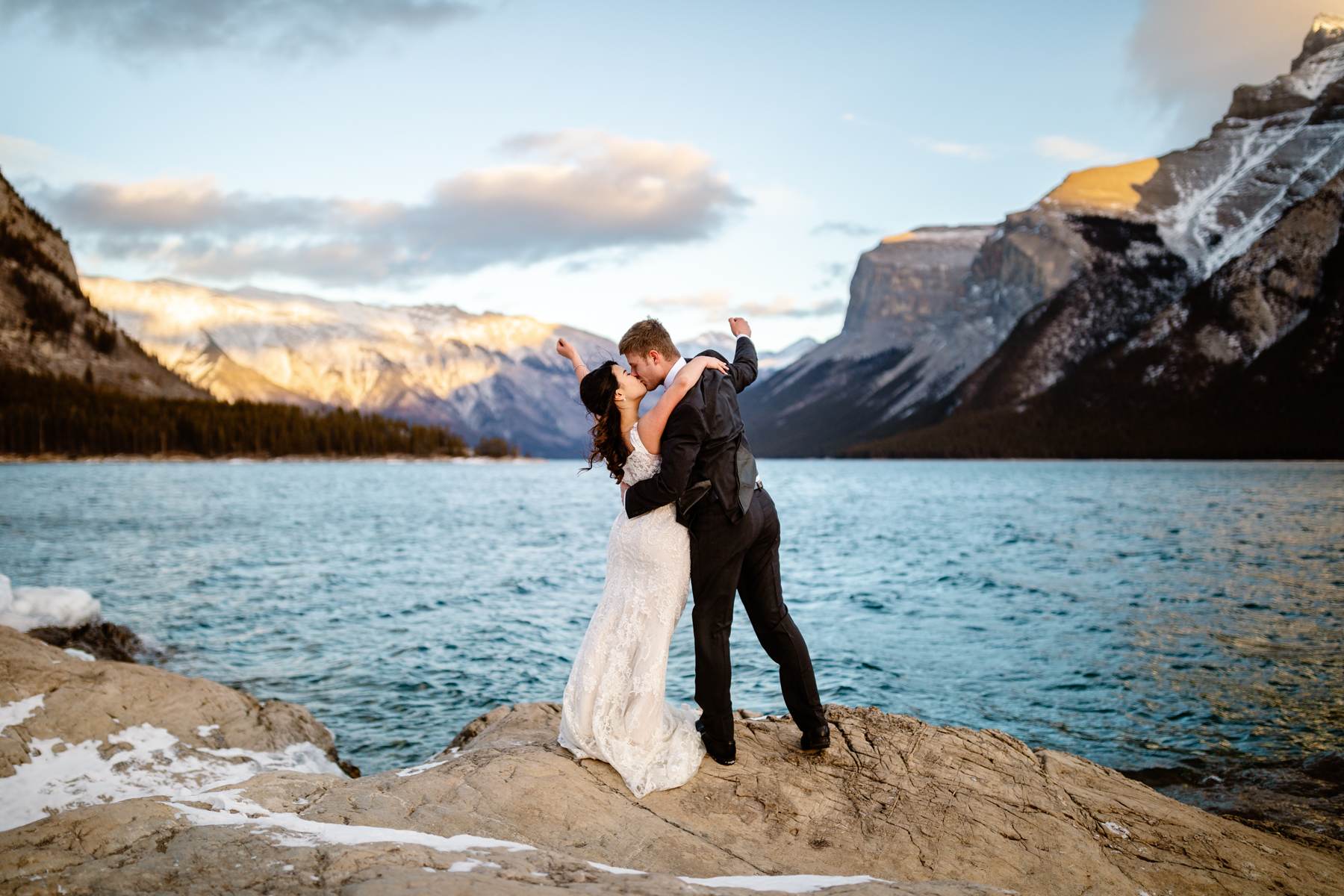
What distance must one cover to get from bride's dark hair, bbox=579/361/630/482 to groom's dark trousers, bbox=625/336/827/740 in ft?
1.04

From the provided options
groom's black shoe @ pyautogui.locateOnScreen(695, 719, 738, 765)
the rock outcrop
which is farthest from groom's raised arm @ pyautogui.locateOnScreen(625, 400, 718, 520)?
the rock outcrop

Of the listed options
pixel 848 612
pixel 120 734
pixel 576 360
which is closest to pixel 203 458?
pixel 848 612

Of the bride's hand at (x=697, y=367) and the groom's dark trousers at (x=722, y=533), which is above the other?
the bride's hand at (x=697, y=367)

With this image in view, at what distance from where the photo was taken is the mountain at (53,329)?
173375 mm

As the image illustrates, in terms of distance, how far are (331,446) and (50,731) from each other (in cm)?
16528

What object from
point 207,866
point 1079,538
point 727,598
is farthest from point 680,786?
point 1079,538

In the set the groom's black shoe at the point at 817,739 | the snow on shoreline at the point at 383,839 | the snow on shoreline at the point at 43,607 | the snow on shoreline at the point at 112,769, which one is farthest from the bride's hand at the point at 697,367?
the snow on shoreline at the point at 43,607

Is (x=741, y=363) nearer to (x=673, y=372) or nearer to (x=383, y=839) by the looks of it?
(x=673, y=372)

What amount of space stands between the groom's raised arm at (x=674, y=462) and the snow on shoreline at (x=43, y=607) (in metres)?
14.6

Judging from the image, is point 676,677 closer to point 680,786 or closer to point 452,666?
point 452,666

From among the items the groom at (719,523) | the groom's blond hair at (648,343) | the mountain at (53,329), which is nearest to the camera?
the groom at (719,523)

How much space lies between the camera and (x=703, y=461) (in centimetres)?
671

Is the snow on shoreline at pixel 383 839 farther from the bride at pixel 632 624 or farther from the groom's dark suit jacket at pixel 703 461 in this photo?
the groom's dark suit jacket at pixel 703 461

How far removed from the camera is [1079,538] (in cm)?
3916
